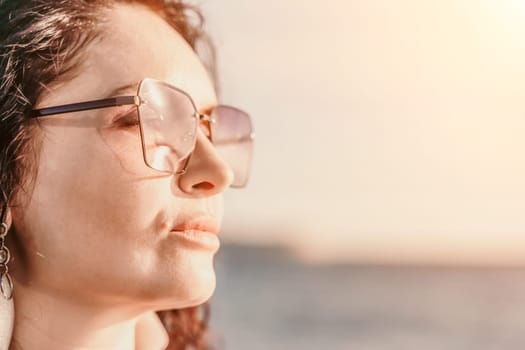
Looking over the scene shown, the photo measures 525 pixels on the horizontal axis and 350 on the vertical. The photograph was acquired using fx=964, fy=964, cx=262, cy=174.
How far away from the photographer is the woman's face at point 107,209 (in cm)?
176

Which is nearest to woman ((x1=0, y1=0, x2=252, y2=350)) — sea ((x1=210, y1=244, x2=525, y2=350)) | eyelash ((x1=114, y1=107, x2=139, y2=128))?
eyelash ((x1=114, y1=107, x2=139, y2=128))

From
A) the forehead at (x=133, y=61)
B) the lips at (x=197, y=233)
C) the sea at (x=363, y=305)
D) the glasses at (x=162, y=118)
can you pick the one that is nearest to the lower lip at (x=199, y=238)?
the lips at (x=197, y=233)

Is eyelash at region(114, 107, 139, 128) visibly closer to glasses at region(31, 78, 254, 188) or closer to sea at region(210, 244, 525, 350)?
glasses at region(31, 78, 254, 188)

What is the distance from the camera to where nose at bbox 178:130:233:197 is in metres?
1.85

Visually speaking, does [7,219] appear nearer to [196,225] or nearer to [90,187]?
[90,187]

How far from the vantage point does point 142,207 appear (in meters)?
1.77

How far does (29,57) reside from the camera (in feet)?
6.02

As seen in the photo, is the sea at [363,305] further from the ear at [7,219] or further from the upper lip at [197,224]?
the ear at [7,219]

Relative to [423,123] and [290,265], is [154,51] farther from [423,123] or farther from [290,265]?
[290,265]

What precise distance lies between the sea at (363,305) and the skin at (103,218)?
2.14 metres

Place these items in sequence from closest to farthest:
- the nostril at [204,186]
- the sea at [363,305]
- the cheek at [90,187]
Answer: the cheek at [90,187] → the nostril at [204,186] → the sea at [363,305]

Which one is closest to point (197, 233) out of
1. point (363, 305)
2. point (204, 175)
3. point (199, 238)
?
point (199, 238)

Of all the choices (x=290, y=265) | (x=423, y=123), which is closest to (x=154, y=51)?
(x=423, y=123)

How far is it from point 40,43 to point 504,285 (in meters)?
4.09
